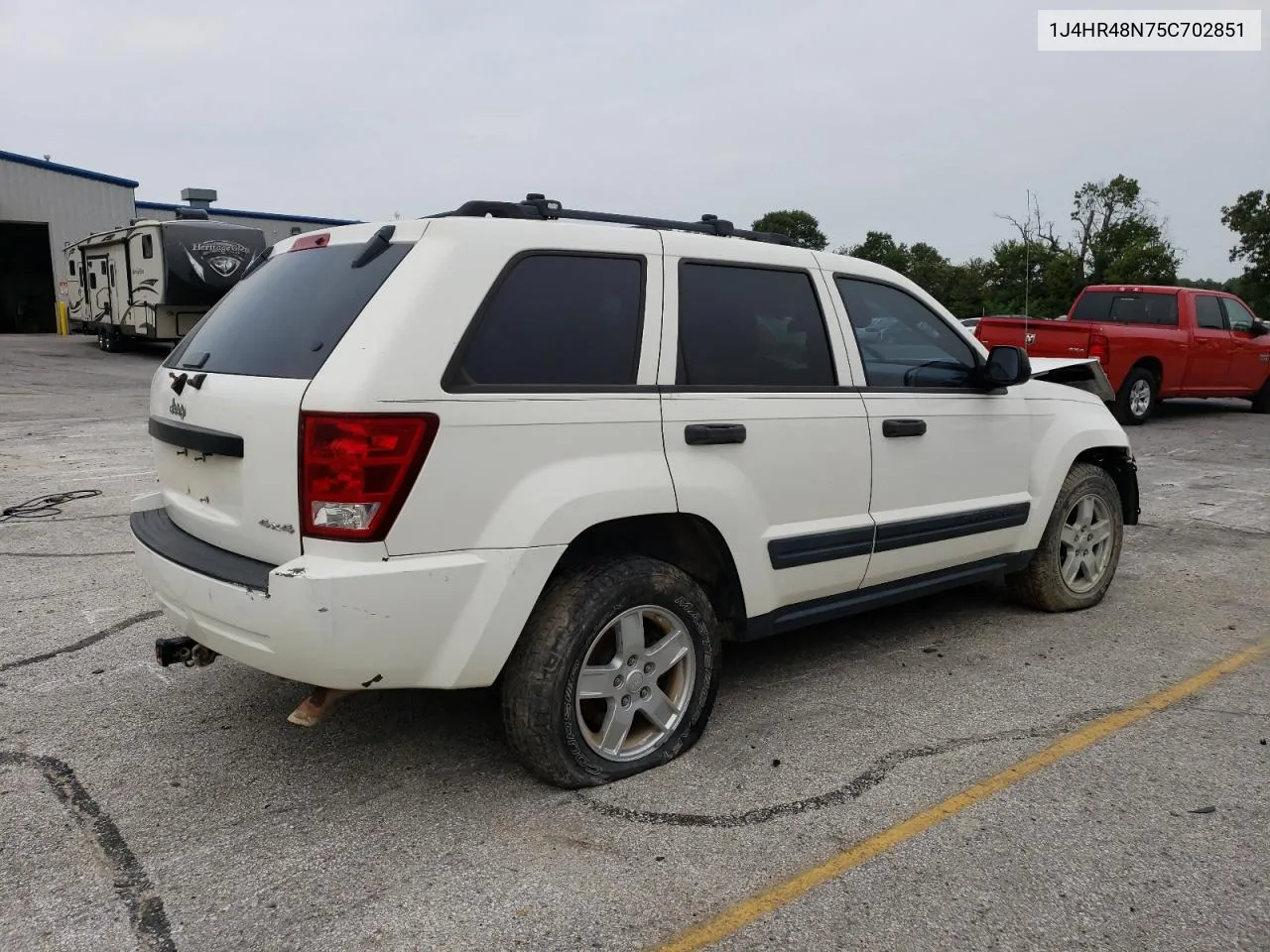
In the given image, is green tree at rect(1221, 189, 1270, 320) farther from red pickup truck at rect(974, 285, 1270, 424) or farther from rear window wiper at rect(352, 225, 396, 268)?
rear window wiper at rect(352, 225, 396, 268)

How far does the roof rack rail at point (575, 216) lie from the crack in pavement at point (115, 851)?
2.07 metres

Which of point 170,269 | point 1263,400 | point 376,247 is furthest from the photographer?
point 170,269

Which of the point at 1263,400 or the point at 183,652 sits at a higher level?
the point at 1263,400

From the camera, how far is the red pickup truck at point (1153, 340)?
42.0ft

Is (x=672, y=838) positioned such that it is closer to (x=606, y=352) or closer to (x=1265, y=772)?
(x=606, y=352)

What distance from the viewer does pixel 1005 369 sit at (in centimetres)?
429

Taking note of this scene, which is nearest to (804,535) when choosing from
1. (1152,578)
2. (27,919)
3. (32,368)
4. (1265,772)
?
(1265,772)

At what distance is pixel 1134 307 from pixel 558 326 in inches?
503

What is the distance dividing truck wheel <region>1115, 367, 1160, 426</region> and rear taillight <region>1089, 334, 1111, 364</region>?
0.58 m

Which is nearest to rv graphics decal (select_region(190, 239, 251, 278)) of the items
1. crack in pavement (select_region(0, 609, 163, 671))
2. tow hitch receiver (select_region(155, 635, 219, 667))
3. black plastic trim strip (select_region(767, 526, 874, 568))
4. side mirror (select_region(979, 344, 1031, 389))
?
crack in pavement (select_region(0, 609, 163, 671))

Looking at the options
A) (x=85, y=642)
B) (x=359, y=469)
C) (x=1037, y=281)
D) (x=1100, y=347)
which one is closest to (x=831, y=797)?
(x=359, y=469)

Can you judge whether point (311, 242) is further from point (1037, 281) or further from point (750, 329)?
point (1037, 281)

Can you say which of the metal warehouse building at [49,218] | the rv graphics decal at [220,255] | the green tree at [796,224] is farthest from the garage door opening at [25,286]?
the green tree at [796,224]

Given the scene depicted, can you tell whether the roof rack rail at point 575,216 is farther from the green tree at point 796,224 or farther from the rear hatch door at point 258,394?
the green tree at point 796,224
